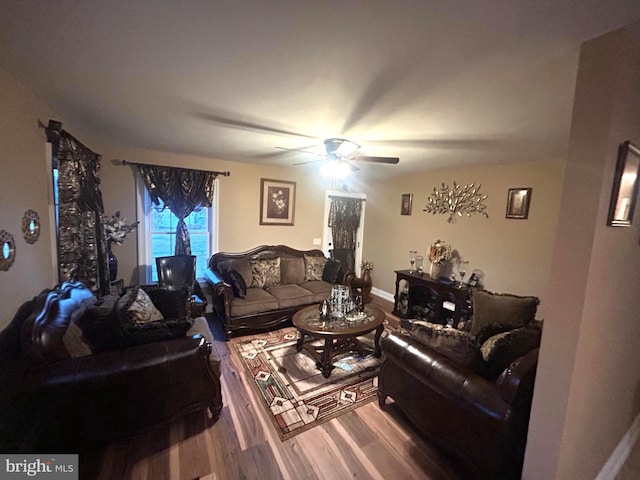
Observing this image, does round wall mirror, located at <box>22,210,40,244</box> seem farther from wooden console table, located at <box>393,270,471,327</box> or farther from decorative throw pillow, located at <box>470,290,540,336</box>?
wooden console table, located at <box>393,270,471,327</box>

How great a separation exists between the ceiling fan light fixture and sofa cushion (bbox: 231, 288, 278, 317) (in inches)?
82.8

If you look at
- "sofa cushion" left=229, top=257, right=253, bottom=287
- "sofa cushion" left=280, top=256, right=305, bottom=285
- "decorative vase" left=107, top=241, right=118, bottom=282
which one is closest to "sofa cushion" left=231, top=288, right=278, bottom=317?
"sofa cushion" left=229, top=257, right=253, bottom=287

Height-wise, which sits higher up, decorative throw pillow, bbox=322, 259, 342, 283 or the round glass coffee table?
decorative throw pillow, bbox=322, 259, 342, 283

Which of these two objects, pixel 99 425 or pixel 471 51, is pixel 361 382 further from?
pixel 471 51

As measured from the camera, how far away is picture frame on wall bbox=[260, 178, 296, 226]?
4.53 m

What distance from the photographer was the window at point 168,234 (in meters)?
3.76

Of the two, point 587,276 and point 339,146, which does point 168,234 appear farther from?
point 587,276

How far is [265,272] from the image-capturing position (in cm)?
414

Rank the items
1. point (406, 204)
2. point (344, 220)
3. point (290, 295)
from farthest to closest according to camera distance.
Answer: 1. point (344, 220)
2. point (406, 204)
3. point (290, 295)

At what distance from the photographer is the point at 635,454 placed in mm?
1922

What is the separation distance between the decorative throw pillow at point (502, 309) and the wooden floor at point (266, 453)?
43.0 inches

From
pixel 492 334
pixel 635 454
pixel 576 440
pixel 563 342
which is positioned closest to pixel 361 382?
pixel 492 334

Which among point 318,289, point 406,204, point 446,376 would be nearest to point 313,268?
point 318,289

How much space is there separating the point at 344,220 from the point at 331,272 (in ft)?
4.80
